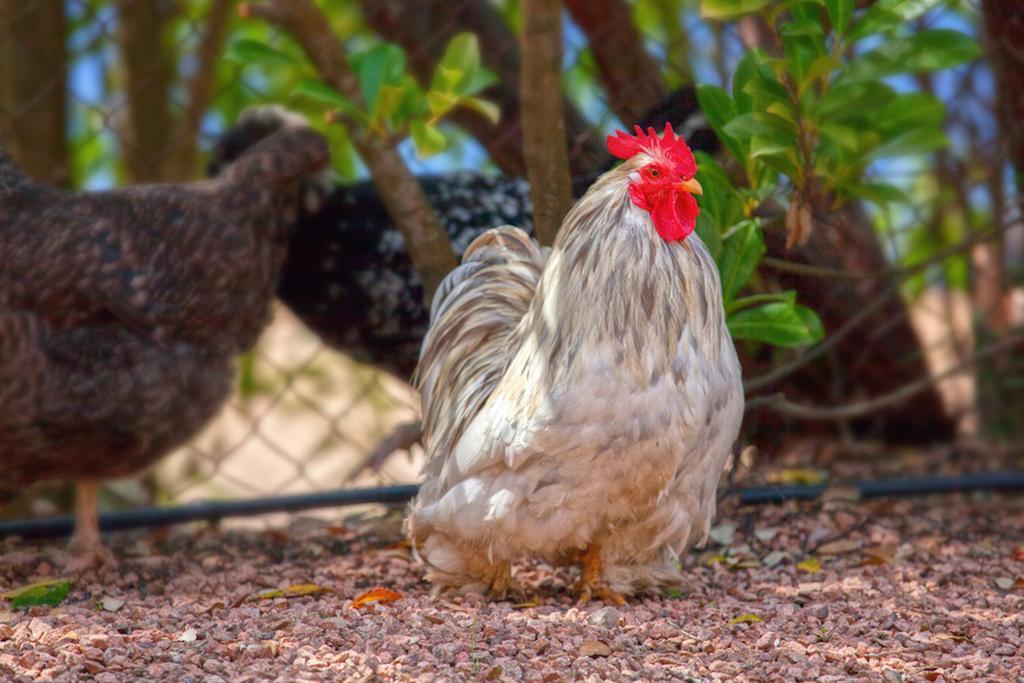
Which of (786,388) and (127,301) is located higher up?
(127,301)

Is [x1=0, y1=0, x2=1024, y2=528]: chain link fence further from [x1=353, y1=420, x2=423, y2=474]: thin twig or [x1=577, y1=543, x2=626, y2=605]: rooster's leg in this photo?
[x1=577, y1=543, x2=626, y2=605]: rooster's leg

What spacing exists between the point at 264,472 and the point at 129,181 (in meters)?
2.12

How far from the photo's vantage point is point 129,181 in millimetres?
4738

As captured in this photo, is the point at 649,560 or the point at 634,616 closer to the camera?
the point at 634,616

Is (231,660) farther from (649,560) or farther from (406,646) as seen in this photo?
(649,560)

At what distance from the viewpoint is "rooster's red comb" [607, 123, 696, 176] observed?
2350 millimetres

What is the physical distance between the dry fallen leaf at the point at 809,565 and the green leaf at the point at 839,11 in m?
1.23

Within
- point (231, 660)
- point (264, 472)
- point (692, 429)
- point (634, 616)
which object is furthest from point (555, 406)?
point (264, 472)

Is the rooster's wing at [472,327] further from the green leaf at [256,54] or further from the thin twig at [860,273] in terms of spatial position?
the green leaf at [256,54]

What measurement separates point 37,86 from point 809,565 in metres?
3.13

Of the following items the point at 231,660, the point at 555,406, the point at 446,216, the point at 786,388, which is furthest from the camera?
the point at 786,388

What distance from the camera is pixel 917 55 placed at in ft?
8.16

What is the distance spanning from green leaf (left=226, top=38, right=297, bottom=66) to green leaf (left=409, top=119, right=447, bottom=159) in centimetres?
46

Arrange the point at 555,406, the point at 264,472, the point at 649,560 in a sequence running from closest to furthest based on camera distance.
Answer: the point at 555,406 < the point at 649,560 < the point at 264,472
